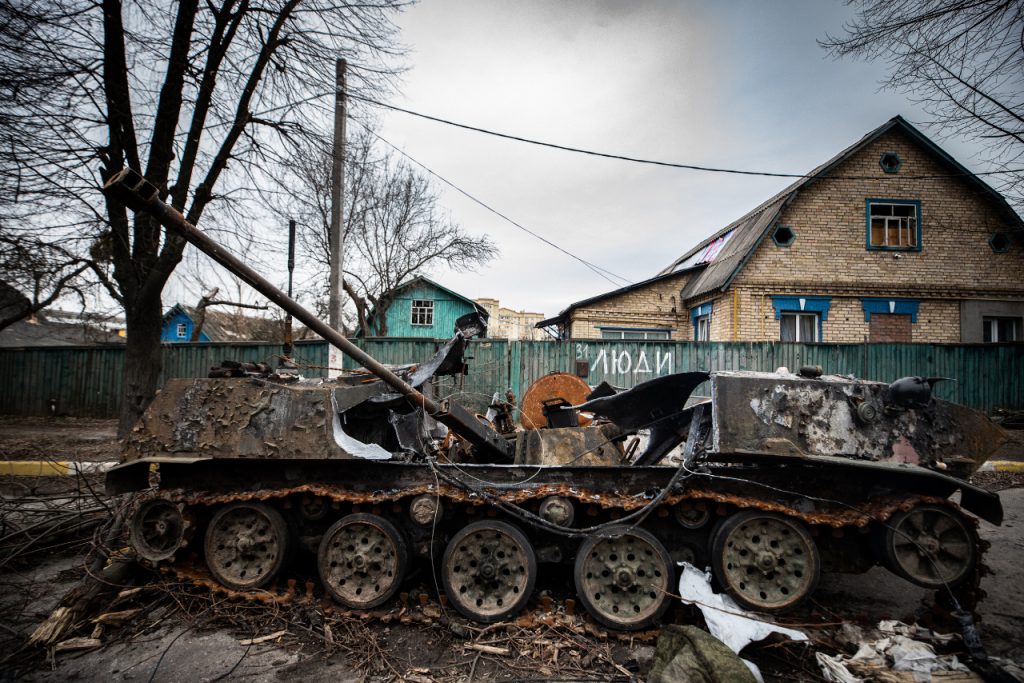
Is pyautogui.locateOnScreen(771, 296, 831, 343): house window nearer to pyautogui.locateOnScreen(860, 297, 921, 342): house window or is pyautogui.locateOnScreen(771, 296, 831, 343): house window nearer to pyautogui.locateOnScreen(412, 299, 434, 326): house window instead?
pyautogui.locateOnScreen(860, 297, 921, 342): house window

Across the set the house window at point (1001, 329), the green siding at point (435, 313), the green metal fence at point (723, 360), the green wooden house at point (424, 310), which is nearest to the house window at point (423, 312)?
the green wooden house at point (424, 310)

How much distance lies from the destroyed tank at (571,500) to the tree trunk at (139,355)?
5.89 meters

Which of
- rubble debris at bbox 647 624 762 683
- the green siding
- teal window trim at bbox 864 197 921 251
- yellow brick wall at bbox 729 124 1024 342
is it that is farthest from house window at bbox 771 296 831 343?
the green siding

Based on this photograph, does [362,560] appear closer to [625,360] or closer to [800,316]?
[625,360]

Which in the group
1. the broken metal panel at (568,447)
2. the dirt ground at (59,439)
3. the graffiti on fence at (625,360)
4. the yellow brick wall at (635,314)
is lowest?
the dirt ground at (59,439)

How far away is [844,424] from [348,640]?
403 centimetres

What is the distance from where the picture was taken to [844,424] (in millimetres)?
3717

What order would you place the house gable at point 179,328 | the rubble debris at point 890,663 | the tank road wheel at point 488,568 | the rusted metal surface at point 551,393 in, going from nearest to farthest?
the rubble debris at point 890,663, the tank road wheel at point 488,568, the rusted metal surface at point 551,393, the house gable at point 179,328

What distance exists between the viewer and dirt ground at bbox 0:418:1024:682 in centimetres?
310

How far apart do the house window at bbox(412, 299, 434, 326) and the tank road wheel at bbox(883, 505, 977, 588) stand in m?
23.9

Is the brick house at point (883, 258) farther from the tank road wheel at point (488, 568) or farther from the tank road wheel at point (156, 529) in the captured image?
the tank road wheel at point (156, 529)

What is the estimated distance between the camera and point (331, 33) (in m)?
8.74

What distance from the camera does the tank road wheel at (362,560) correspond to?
3.79m

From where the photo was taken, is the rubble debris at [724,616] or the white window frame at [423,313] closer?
the rubble debris at [724,616]
